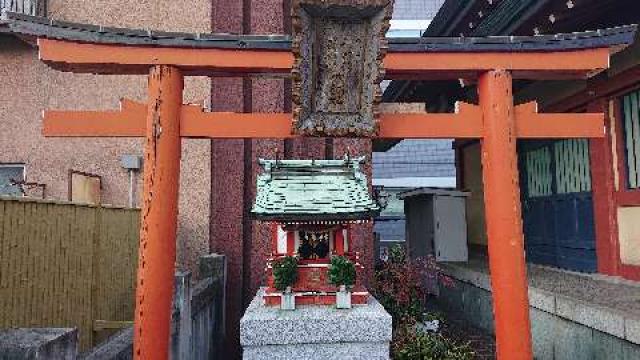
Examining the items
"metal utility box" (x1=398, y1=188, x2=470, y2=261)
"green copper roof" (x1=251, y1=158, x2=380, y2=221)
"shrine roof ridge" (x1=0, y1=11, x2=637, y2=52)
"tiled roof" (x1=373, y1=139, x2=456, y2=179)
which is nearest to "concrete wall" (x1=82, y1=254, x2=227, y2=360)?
"green copper roof" (x1=251, y1=158, x2=380, y2=221)

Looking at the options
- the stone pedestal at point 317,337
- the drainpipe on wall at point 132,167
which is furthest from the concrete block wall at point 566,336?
the drainpipe on wall at point 132,167

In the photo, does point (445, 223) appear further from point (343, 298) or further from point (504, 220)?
point (504, 220)

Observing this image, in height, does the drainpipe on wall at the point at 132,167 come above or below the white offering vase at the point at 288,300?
above

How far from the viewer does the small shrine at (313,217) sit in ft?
21.1

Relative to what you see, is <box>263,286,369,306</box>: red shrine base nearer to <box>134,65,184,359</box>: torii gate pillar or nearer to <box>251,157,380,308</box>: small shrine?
<box>251,157,380,308</box>: small shrine

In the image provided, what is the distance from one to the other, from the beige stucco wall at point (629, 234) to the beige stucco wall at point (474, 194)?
679 cm

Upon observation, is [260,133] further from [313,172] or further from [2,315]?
[2,315]

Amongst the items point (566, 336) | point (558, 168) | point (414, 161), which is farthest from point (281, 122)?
point (414, 161)

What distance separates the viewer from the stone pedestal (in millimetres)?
5828

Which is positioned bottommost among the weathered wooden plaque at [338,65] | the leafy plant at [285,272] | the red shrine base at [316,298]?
the red shrine base at [316,298]

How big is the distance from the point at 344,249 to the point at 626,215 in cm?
499

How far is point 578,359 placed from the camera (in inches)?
239

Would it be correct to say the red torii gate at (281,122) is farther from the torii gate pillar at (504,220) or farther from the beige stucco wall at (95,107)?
the beige stucco wall at (95,107)

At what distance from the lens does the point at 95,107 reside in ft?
30.3
